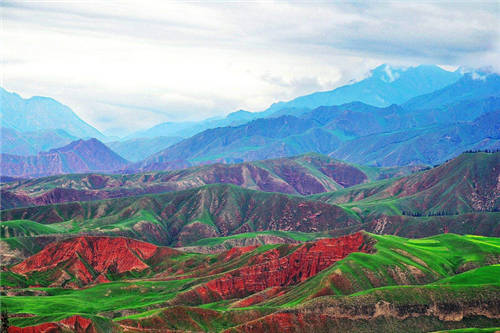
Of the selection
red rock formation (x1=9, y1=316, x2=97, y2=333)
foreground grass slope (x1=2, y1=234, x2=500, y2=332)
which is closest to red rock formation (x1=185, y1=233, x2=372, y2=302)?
foreground grass slope (x1=2, y1=234, x2=500, y2=332)

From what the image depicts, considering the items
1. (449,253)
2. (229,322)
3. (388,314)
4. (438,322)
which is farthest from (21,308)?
(449,253)

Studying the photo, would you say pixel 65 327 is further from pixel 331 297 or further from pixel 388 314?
pixel 388 314

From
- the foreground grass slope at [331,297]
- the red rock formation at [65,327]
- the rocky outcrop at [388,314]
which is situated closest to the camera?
the red rock formation at [65,327]

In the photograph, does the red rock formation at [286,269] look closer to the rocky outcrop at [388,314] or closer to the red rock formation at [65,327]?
the rocky outcrop at [388,314]

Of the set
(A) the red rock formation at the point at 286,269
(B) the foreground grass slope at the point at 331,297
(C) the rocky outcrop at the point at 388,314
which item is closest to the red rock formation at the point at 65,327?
(B) the foreground grass slope at the point at 331,297

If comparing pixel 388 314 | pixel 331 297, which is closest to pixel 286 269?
pixel 331 297

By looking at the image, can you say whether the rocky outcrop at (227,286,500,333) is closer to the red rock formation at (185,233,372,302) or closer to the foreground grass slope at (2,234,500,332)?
the foreground grass slope at (2,234,500,332)
